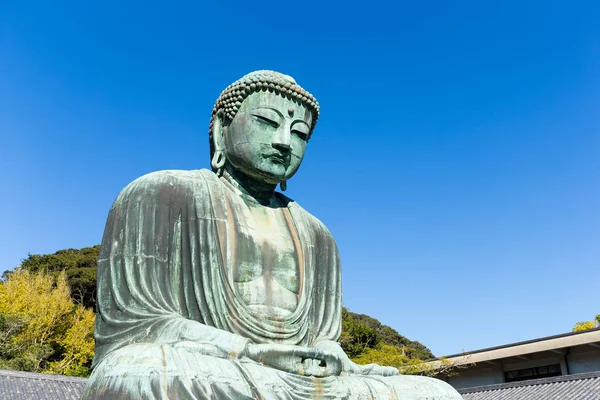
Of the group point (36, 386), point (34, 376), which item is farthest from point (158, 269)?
point (34, 376)

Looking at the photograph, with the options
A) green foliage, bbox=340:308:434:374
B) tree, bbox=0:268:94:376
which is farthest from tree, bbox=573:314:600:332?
tree, bbox=0:268:94:376

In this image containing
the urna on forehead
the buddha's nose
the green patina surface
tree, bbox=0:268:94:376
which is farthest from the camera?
tree, bbox=0:268:94:376

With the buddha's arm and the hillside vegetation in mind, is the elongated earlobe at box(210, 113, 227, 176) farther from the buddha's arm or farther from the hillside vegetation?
the hillside vegetation

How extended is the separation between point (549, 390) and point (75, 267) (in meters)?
30.8

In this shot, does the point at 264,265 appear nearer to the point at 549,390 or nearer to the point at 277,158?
the point at 277,158

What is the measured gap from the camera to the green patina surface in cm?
371

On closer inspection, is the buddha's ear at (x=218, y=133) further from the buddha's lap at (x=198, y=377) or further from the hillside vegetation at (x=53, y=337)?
the hillside vegetation at (x=53, y=337)

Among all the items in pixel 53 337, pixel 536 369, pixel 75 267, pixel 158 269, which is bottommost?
pixel 536 369

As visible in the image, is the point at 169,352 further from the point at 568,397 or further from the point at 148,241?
the point at 568,397

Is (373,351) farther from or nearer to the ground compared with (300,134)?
nearer to the ground

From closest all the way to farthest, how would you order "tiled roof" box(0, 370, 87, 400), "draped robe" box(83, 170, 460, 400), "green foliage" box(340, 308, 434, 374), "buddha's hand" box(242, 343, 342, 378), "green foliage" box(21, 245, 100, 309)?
"draped robe" box(83, 170, 460, 400) < "buddha's hand" box(242, 343, 342, 378) < "tiled roof" box(0, 370, 87, 400) < "green foliage" box(340, 308, 434, 374) < "green foliage" box(21, 245, 100, 309)

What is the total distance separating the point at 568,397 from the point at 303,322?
1595cm

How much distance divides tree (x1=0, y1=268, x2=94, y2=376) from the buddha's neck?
840 inches

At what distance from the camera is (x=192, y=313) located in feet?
15.0
